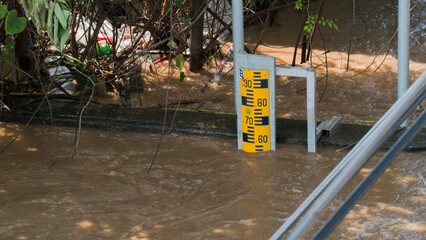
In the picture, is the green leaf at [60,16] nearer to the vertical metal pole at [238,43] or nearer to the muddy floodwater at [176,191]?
the muddy floodwater at [176,191]

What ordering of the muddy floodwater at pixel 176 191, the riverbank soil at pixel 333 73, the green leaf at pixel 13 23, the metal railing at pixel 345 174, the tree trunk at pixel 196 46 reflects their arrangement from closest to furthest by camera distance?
the metal railing at pixel 345 174
the green leaf at pixel 13 23
the muddy floodwater at pixel 176 191
the riverbank soil at pixel 333 73
the tree trunk at pixel 196 46

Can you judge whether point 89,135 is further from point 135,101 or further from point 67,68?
point 67,68

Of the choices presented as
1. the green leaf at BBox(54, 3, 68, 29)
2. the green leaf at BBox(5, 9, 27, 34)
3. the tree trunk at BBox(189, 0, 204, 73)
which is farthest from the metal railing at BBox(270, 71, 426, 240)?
the tree trunk at BBox(189, 0, 204, 73)

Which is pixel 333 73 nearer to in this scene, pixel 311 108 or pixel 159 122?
pixel 311 108

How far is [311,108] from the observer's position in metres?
3.79

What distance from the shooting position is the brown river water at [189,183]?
9.57 feet

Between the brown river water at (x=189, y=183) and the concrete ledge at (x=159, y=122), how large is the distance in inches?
3.4

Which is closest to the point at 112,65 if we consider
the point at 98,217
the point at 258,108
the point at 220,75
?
the point at 220,75

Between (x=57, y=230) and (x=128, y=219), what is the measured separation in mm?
390

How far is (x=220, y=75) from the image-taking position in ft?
18.7

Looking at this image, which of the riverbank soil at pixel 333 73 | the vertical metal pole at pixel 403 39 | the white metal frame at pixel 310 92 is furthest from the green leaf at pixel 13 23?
the vertical metal pole at pixel 403 39

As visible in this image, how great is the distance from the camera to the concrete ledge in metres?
4.02

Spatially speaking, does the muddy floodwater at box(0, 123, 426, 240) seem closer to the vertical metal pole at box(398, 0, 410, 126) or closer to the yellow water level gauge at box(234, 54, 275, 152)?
the yellow water level gauge at box(234, 54, 275, 152)

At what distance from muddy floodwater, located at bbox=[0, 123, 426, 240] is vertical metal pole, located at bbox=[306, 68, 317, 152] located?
94 mm
